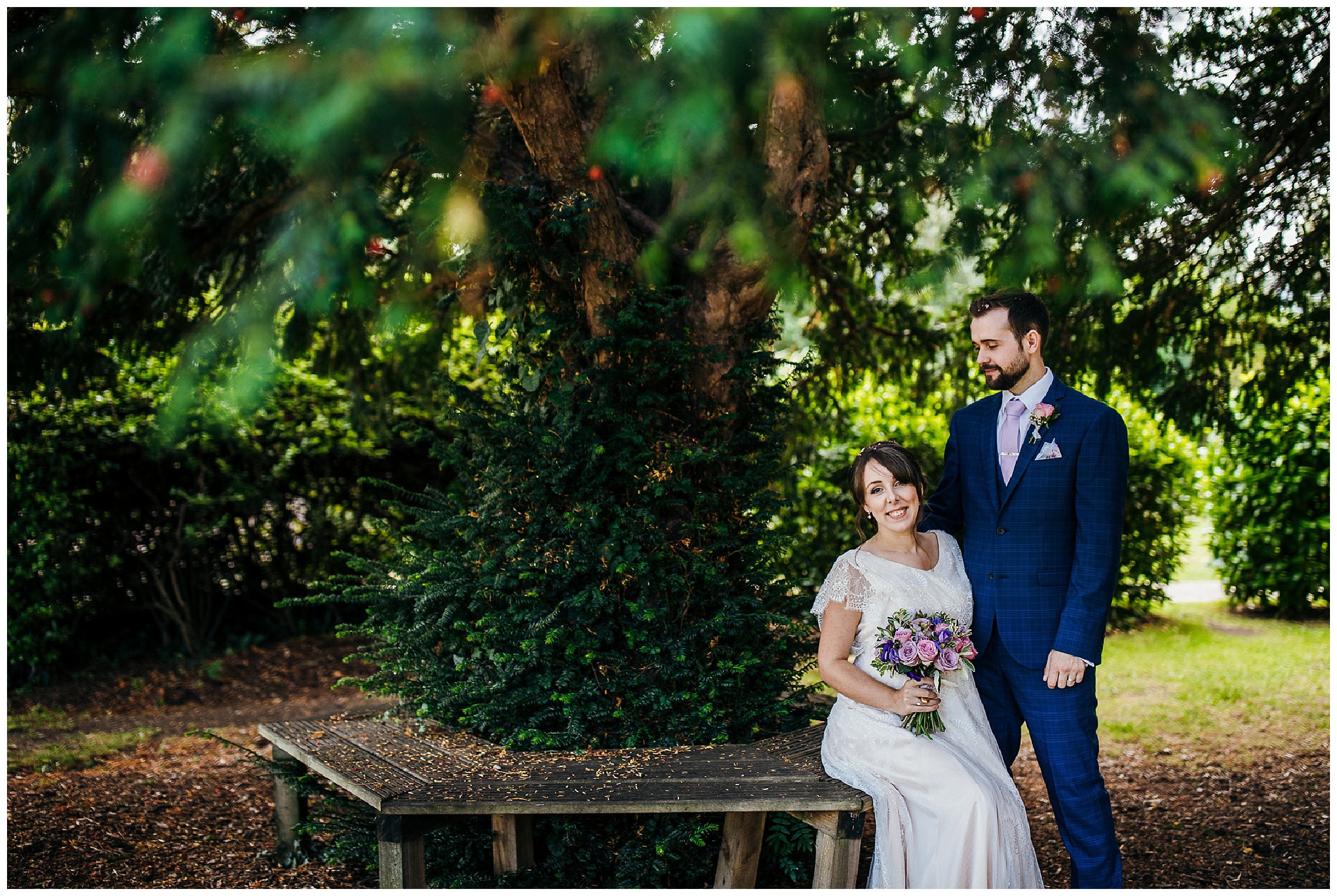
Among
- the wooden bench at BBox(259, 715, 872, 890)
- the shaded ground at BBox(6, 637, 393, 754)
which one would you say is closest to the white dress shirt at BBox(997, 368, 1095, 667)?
the wooden bench at BBox(259, 715, 872, 890)

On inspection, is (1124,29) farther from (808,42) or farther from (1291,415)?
(1291,415)

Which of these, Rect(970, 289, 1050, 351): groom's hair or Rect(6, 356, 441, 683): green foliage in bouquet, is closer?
Rect(970, 289, 1050, 351): groom's hair

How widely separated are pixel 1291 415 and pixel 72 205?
33.5 ft

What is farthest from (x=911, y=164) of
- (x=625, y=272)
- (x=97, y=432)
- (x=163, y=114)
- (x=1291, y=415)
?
(x=1291, y=415)

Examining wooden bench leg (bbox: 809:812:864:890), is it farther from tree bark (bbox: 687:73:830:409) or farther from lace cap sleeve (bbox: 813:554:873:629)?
tree bark (bbox: 687:73:830:409)

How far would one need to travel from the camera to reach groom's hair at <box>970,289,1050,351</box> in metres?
3.02

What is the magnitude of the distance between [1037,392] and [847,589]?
90 centimetres

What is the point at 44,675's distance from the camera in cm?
712

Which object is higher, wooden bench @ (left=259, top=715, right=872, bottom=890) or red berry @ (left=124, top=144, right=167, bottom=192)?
red berry @ (left=124, top=144, right=167, bottom=192)

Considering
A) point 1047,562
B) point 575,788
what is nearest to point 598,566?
point 575,788

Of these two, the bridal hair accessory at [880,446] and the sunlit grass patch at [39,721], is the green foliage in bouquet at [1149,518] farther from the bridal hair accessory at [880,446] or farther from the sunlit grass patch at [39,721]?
the sunlit grass patch at [39,721]

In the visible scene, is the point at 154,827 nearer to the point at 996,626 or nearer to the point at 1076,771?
the point at 996,626

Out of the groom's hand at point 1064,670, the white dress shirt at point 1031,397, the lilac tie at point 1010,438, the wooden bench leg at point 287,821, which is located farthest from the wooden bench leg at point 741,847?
the wooden bench leg at point 287,821

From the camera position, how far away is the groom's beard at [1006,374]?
122 inches
